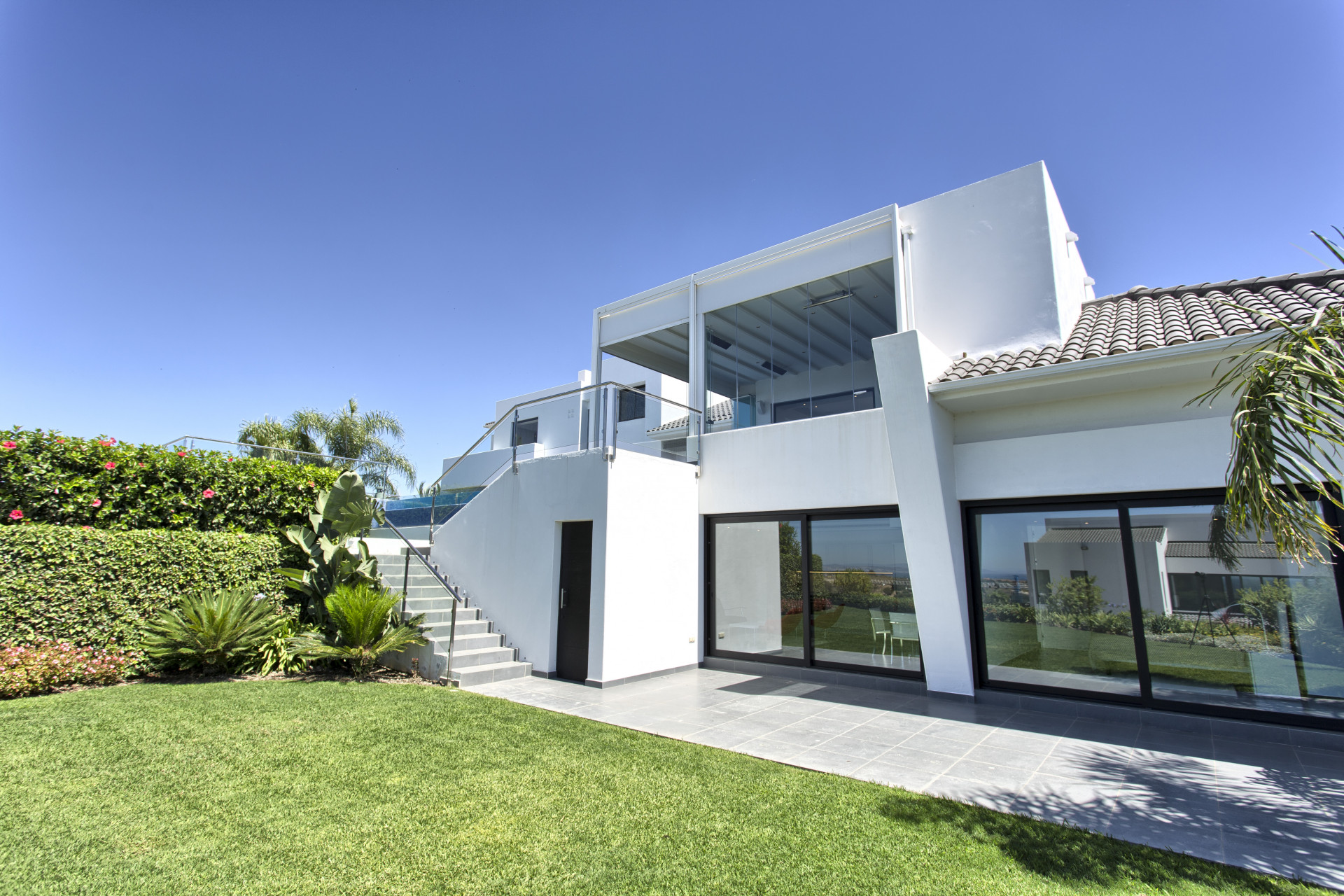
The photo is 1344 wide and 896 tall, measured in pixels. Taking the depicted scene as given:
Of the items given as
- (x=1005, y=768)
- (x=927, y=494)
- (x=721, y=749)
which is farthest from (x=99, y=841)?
(x=927, y=494)

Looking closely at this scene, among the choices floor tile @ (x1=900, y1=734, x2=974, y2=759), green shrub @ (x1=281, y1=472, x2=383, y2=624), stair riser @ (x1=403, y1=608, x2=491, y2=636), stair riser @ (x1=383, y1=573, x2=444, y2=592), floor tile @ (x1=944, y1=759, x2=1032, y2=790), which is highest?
green shrub @ (x1=281, y1=472, x2=383, y2=624)

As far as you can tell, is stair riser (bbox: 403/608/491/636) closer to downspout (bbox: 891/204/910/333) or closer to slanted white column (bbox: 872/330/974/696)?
slanted white column (bbox: 872/330/974/696)

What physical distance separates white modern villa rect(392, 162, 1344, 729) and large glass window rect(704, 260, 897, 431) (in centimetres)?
6

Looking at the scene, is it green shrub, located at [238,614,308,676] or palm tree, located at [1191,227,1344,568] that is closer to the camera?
palm tree, located at [1191,227,1344,568]

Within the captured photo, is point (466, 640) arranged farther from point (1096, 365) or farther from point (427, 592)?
point (1096, 365)

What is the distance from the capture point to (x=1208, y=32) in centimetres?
812

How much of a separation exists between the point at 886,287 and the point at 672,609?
6.98m

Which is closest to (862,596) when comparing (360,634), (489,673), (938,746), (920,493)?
(920,493)

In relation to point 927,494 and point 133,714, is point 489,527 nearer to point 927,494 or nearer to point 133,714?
point 133,714

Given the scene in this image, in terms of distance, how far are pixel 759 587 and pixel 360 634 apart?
638cm

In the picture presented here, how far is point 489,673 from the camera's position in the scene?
29.7 feet

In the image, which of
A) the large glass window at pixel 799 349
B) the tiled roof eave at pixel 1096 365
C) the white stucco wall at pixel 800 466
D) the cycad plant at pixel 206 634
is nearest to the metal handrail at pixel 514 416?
the large glass window at pixel 799 349

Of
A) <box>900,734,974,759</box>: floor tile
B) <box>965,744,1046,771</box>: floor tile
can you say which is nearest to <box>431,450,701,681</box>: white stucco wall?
<box>900,734,974,759</box>: floor tile

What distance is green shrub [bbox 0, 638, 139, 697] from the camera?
23.0 ft
